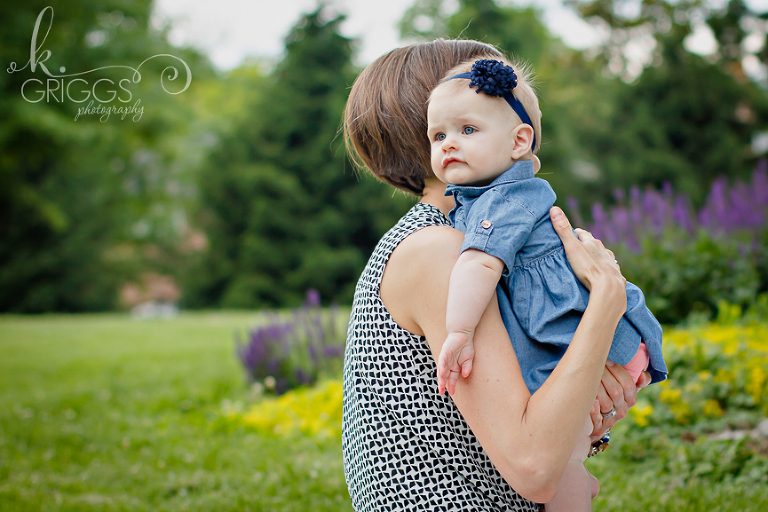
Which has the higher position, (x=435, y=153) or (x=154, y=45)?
(x=435, y=153)

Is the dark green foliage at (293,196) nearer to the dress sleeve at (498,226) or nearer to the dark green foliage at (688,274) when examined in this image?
the dark green foliage at (688,274)

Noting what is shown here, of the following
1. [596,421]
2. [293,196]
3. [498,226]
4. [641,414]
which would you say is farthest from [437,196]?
[293,196]

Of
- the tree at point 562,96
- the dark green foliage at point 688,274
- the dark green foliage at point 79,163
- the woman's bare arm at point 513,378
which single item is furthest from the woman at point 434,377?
the tree at point 562,96

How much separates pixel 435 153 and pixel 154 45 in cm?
1468

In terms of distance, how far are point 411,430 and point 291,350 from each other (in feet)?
14.7

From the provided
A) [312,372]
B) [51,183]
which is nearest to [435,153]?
[312,372]

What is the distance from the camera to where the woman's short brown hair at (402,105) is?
5.31ft

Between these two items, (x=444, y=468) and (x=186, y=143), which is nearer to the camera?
(x=444, y=468)

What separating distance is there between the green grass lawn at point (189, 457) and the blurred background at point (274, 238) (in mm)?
21

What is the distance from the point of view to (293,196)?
18.2 meters

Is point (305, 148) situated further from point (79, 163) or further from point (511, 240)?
point (511, 240)

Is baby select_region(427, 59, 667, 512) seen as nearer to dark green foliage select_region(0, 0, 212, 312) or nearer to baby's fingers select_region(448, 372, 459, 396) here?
baby's fingers select_region(448, 372, 459, 396)

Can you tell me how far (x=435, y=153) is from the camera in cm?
150

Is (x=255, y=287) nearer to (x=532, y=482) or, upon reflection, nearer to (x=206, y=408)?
(x=206, y=408)
